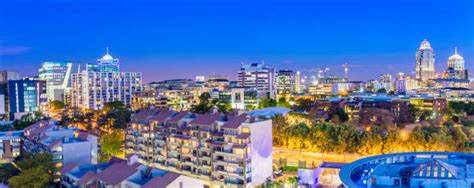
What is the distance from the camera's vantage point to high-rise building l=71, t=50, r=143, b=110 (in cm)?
4072

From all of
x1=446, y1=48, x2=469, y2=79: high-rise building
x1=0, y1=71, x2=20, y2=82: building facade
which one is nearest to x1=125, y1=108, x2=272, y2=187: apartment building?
x1=0, y1=71, x2=20, y2=82: building facade

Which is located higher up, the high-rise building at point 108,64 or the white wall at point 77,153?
the high-rise building at point 108,64

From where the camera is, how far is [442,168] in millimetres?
8781

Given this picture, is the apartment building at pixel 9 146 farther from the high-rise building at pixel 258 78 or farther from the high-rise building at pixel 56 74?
the high-rise building at pixel 258 78

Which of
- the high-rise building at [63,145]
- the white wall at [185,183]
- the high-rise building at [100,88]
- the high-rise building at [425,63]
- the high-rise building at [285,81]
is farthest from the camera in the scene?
the high-rise building at [425,63]

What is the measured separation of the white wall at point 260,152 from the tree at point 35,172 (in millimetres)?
6644

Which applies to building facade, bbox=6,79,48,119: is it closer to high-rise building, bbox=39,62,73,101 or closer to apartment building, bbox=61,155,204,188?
high-rise building, bbox=39,62,73,101

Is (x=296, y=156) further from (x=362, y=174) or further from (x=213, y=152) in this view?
(x=362, y=174)

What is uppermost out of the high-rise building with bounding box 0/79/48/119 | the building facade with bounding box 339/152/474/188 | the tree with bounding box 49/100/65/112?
the high-rise building with bounding box 0/79/48/119

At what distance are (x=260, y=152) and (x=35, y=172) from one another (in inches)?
286

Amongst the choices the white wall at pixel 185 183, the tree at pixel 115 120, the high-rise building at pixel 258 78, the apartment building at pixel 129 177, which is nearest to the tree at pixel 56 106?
the tree at pixel 115 120

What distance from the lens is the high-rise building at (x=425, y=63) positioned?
86.1 meters

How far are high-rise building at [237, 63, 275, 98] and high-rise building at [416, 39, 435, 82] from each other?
→ 4638cm

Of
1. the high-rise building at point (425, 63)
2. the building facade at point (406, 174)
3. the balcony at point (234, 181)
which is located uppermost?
the high-rise building at point (425, 63)
